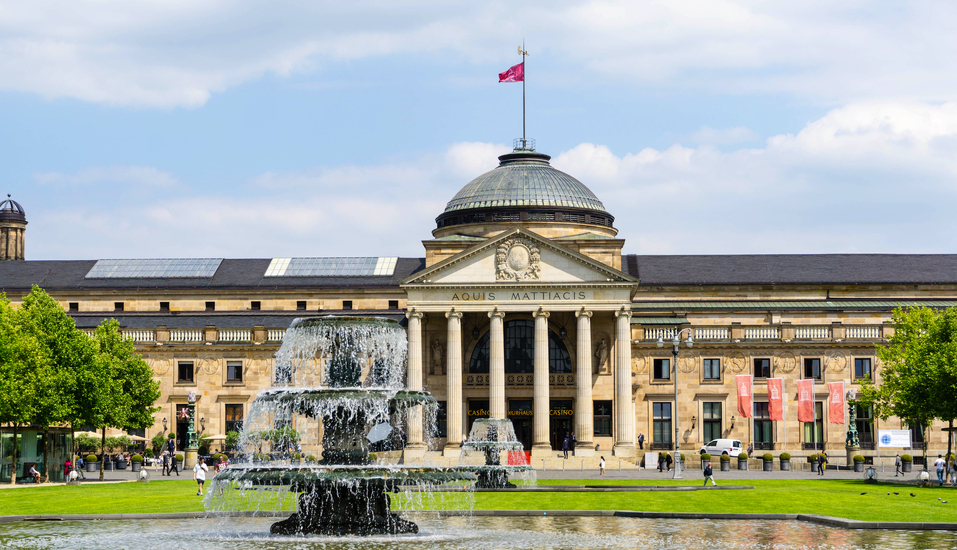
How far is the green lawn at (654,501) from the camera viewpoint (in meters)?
40.0

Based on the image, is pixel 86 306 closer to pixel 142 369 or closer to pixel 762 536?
pixel 142 369

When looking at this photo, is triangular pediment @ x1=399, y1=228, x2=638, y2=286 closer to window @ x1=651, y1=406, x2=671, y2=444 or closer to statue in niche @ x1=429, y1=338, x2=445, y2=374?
statue in niche @ x1=429, y1=338, x2=445, y2=374

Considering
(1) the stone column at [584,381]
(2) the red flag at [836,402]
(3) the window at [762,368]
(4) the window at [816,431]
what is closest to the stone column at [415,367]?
(1) the stone column at [584,381]

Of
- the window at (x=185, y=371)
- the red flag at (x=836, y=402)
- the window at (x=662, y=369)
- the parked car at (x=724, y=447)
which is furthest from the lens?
the window at (x=185, y=371)

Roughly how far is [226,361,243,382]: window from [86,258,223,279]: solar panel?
1509 cm

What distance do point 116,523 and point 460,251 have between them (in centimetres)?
5504

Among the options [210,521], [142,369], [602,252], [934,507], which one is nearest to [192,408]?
[142,369]

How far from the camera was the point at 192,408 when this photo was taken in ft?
287

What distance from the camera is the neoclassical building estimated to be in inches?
3359

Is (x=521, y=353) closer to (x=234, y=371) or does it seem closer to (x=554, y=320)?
(x=554, y=320)

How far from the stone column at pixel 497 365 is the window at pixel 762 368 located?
19.4 metres

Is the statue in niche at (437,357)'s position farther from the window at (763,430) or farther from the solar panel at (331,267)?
the window at (763,430)

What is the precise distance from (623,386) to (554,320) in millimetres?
8957

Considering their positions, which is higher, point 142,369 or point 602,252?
point 602,252
